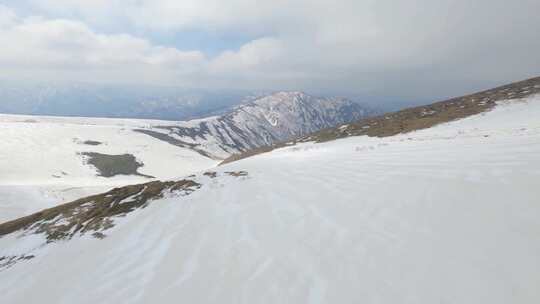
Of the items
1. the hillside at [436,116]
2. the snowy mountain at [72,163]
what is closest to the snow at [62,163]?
the snowy mountain at [72,163]

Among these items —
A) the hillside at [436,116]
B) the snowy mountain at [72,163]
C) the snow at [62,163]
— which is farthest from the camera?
the snowy mountain at [72,163]

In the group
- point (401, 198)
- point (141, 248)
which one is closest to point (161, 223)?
point (141, 248)

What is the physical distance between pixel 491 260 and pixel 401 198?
345 cm

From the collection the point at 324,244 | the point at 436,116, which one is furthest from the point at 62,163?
the point at 324,244

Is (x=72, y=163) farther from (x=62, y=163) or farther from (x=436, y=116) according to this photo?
(x=436, y=116)

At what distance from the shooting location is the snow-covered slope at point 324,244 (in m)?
4.50

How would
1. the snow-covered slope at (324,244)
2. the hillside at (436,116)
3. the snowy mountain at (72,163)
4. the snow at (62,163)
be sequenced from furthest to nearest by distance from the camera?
the snowy mountain at (72,163) → the snow at (62,163) → the hillside at (436,116) → the snow-covered slope at (324,244)

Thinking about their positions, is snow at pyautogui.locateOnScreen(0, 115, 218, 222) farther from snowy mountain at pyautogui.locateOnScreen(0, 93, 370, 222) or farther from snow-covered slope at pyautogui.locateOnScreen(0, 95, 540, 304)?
snow-covered slope at pyautogui.locateOnScreen(0, 95, 540, 304)

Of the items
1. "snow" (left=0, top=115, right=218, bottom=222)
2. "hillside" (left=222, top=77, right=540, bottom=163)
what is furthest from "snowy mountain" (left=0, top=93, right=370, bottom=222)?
"hillside" (left=222, top=77, right=540, bottom=163)

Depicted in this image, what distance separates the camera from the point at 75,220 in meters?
13.2

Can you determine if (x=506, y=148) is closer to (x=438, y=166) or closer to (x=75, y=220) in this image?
(x=438, y=166)

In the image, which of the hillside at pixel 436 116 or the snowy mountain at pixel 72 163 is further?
the snowy mountain at pixel 72 163

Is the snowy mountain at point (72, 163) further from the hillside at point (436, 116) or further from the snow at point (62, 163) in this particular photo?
the hillside at point (436, 116)

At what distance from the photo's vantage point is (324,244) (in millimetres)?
6188
